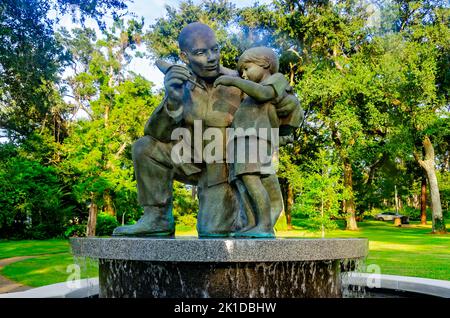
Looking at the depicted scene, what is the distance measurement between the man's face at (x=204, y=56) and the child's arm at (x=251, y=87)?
58cm

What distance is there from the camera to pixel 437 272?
11.3m

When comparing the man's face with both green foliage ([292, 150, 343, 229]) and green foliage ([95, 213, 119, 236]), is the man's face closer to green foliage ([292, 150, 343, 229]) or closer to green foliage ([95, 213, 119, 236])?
green foliage ([292, 150, 343, 229])

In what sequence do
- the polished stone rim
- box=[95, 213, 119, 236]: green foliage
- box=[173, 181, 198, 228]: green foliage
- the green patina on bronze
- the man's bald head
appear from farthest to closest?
box=[173, 181, 198, 228]: green foliage < box=[95, 213, 119, 236]: green foliage < the man's bald head < the green patina on bronze < the polished stone rim

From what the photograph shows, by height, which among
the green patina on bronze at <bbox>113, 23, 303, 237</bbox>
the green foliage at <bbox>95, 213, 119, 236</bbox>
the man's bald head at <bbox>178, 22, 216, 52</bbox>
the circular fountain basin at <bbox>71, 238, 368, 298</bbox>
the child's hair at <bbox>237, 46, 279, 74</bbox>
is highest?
the man's bald head at <bbox>178, 22, 216, 52</bbox>

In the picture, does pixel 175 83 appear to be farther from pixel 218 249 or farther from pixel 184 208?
pixel 184 208

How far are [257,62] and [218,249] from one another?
2.11 metres

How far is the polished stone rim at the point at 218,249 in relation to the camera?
11.5 ft

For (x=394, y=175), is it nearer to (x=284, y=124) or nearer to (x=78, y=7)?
(x=78, y=7)

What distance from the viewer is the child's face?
4.71 meters

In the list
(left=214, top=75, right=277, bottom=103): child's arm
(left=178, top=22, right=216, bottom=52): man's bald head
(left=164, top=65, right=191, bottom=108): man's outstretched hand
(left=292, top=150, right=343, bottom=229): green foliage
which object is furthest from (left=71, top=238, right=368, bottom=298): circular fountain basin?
(left=292, top=150, right=343, bottom=229): green foliage

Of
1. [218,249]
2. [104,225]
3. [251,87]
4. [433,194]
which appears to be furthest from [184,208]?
[218,249]

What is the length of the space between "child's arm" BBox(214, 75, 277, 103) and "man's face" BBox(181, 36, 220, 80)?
0.58 metres
